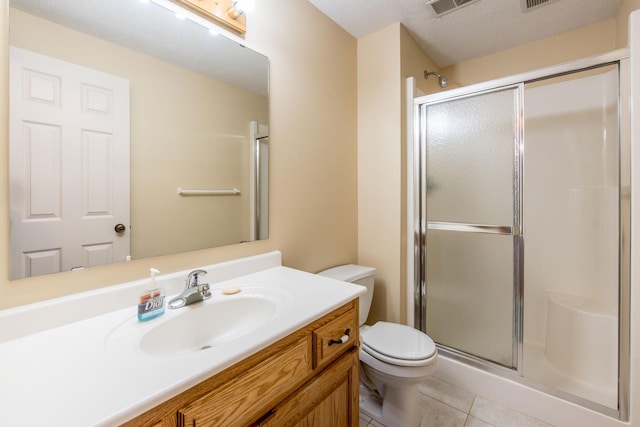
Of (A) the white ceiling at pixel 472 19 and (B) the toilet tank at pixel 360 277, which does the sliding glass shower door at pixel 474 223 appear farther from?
(A) the white ceiling at pixel 472 19

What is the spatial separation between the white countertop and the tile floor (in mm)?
1038

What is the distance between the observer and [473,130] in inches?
67.7

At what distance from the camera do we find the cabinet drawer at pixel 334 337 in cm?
90

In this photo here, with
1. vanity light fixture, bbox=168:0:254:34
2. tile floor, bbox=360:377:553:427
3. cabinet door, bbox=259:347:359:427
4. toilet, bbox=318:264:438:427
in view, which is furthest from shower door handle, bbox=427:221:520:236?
vanity light fixture, bbox=168:0:254:34

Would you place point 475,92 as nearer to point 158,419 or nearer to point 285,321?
point 285,321

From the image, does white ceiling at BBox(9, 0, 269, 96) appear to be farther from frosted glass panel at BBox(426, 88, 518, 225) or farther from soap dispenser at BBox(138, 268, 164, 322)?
frosted glass panel at BBox(426, 88, 518, 225)

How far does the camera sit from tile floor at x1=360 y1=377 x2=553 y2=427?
1.47m

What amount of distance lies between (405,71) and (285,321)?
184 cm

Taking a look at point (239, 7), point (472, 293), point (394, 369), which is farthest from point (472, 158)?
point (239, 7)

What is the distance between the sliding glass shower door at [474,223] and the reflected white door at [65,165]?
5.64 feet

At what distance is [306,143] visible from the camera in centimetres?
163

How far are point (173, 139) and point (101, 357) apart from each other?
0.76m

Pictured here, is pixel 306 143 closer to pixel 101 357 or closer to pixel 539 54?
pixel 101 357

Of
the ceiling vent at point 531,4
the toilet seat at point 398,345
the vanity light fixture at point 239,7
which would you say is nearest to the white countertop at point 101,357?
the toilet seat at point 398,345
